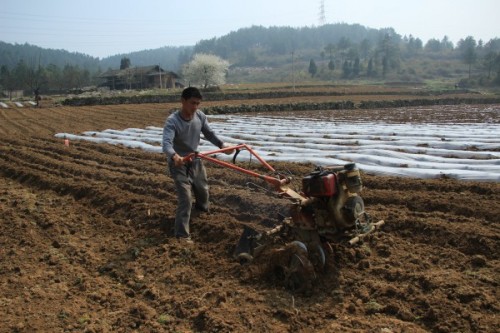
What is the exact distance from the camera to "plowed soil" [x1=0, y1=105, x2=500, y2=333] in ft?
11.8

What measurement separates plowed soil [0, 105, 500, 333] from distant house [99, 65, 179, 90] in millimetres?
59708

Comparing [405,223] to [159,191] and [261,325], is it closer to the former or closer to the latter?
[261,325]

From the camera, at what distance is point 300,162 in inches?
382

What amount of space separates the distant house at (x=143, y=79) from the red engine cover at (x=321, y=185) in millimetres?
62394

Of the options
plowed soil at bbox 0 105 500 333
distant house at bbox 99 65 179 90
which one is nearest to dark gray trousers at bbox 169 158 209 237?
plowed soil at bbox 0 105 500 333

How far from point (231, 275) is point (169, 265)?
75 cm

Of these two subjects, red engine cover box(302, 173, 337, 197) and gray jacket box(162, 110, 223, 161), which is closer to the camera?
red engine cover box(302, 173, 337, 197)

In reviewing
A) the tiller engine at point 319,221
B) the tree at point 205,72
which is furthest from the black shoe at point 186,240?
the tree at point 205,72

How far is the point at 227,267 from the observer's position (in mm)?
4629

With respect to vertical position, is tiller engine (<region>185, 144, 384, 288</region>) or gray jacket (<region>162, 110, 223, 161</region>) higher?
gray jacket (<region>162, 110, 223, 161</region>)

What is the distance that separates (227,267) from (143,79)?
65.6 metres

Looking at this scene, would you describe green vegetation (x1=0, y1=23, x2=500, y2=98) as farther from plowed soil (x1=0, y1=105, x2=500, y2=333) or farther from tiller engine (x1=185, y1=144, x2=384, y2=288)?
tiller engine (x1=185, y1=144, x2=384, y2=288)

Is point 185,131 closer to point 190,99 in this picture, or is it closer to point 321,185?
point 190,99

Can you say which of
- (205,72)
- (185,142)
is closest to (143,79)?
(205,72)
